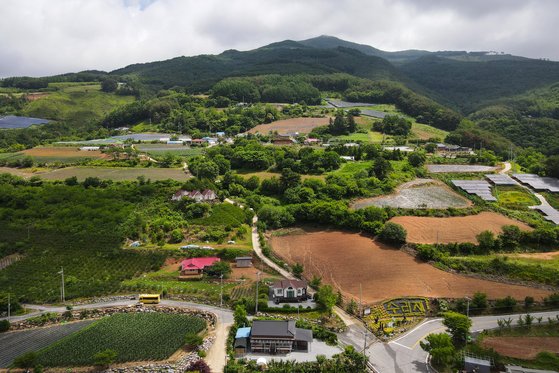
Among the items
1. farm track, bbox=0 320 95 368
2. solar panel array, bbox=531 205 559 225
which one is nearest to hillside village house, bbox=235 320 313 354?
farm track, bbox=0 320 95 368

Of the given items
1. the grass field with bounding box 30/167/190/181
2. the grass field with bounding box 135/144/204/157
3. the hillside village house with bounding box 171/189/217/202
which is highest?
the grass field with bounding box 135/144/204/157

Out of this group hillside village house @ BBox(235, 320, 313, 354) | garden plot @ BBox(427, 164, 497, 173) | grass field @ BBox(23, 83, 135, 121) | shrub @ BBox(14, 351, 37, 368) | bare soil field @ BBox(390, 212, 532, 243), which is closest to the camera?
shrub @ BBox(14, 351, 37, 368)

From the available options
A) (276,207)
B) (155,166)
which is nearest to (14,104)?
(155,166)

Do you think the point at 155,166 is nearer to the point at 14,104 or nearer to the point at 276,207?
the point at 276,207

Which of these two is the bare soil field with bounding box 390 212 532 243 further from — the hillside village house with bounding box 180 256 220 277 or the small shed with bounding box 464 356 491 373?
the hillside village house with bounding box 180 256 220 277

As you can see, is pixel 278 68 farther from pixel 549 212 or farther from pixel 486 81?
pixel 549 212

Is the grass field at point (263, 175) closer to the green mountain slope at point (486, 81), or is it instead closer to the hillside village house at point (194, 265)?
the hillside village house at point (194, 265)

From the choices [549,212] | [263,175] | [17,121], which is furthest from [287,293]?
[17,121]

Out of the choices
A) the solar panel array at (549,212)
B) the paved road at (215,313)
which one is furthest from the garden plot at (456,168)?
the paved road at (215,313)
